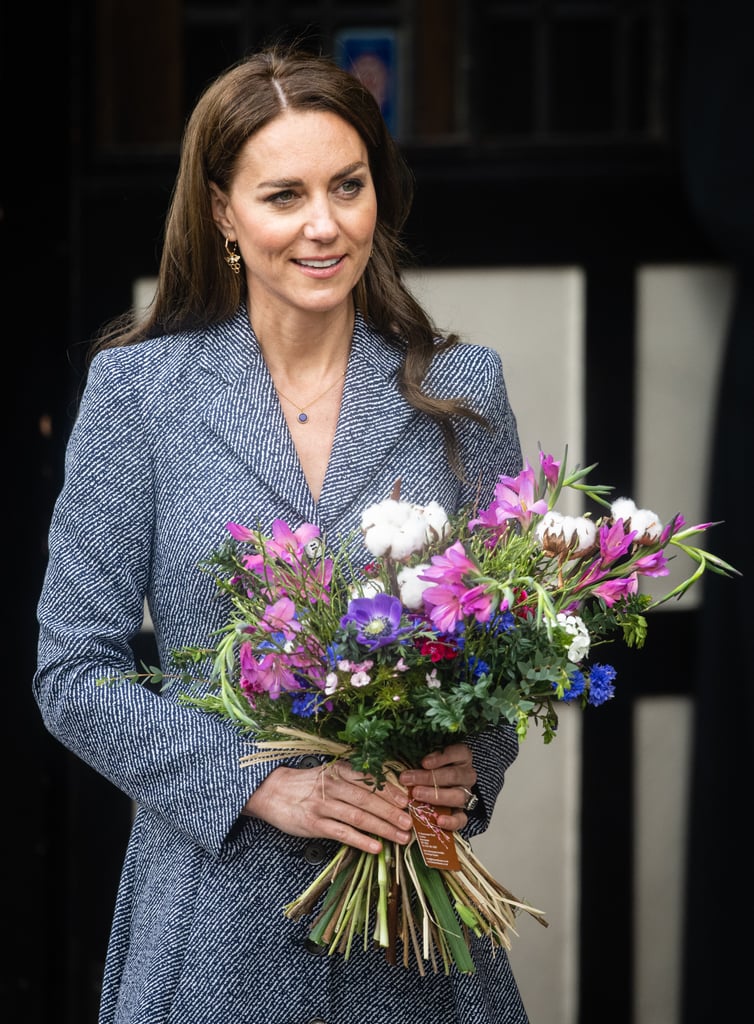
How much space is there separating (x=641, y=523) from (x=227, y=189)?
79 centimetres

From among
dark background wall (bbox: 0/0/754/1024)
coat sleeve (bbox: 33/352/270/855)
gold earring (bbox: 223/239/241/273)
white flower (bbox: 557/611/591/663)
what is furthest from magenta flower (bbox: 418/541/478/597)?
dark background wall (bbox: 0/0/754/1024)

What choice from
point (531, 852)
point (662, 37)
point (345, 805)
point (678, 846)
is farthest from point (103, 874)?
point (662, 37)

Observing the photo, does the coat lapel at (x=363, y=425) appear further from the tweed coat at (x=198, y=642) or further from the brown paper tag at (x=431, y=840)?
the brown paper tag at (x=431, y=840)

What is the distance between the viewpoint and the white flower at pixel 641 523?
1742 millimetres

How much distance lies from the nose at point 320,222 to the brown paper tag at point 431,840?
29.5 inches

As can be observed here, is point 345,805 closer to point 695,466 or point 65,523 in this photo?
point 65,523

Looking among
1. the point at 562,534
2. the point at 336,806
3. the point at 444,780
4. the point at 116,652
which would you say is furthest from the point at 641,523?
the point at 116,652

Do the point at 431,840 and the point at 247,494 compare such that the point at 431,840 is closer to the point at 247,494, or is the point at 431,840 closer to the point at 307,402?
the point at 247,494

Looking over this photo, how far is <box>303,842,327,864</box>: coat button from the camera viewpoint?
197cm

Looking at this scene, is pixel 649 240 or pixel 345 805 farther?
pixel 649 240

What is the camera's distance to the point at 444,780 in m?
1.83

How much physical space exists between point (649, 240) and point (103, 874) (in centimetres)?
196

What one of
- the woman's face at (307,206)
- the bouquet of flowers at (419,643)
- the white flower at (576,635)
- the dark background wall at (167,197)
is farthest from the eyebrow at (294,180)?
the dark background wall at (167,197)

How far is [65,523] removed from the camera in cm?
199
